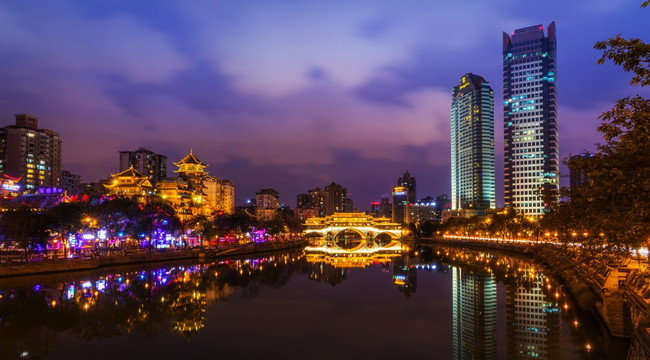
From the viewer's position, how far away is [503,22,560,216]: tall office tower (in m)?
154

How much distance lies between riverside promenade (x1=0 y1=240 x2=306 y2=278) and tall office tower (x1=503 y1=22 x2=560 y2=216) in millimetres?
102457

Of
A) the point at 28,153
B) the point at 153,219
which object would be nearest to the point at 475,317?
the point at 153,219

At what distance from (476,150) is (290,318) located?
17158 cm

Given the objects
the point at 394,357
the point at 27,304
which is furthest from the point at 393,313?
the point at 27,304

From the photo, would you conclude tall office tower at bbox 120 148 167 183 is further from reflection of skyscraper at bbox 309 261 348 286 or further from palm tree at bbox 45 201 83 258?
palm tree at bbox 45 201 83 258

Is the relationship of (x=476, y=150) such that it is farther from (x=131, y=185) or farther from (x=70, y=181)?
(x=70, y=181)

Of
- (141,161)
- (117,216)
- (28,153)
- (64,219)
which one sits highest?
(141,161)

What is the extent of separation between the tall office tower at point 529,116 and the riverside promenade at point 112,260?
102 meters

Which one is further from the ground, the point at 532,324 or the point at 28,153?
the point at 28,153

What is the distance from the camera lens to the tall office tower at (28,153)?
128 m

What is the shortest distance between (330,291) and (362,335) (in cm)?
1698

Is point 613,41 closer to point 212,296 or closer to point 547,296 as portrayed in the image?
point 547,296

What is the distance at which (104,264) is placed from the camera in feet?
171

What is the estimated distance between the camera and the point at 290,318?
3045cm
